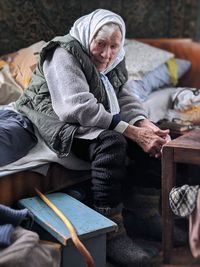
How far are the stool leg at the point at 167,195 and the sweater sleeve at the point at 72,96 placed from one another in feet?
0.84

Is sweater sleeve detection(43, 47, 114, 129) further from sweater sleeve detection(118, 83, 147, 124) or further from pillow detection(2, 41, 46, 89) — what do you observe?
pillow detection(2, 41, 46, 89)

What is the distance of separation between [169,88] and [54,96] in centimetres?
98

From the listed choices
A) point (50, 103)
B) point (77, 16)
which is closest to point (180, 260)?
point (50, 103)

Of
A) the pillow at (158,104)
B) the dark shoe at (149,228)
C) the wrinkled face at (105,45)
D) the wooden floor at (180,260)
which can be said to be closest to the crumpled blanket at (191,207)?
the wooden floor at (180,260)

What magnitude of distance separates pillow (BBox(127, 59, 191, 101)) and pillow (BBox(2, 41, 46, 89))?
0.47 metres

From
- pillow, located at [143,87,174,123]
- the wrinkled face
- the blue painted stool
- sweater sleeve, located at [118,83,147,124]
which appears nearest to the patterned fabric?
the blue painted stool

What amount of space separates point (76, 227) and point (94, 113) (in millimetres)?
408

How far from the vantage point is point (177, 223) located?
70.7 inches

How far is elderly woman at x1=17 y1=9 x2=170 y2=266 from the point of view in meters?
1.53

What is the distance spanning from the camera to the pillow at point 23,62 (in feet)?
6.97

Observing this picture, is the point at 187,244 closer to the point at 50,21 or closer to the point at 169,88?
the point at 169,88

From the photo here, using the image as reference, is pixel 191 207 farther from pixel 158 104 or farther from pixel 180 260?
pixel 158 104

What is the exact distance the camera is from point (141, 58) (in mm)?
2365

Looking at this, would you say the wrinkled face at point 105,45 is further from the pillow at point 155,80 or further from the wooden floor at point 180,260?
the wooden floor at point 180,260
